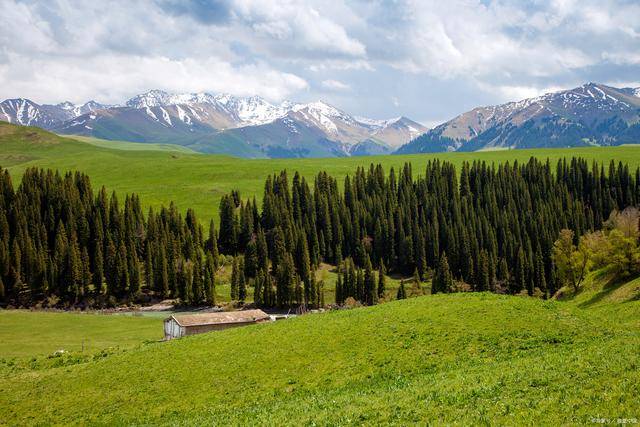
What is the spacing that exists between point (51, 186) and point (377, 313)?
449ft

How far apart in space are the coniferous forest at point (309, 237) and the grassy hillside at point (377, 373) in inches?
2536

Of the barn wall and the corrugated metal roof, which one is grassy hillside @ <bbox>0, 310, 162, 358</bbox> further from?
the barn wall

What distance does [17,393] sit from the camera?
143 feet

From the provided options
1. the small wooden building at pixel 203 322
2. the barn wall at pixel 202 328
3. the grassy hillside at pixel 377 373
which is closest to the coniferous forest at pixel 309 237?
the small wooden building at pixel 203 322

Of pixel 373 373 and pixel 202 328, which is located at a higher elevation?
pixel 373 373

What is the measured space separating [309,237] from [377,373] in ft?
414

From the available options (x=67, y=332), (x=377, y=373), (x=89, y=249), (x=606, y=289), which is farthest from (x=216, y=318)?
(x=89, y=249)

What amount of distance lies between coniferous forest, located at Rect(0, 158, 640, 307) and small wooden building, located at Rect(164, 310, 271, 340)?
38.1 metres

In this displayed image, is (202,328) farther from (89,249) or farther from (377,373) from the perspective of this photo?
(89,249)

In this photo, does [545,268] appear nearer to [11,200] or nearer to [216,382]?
[216,382]

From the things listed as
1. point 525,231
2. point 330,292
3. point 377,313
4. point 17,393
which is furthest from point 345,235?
point 17,393

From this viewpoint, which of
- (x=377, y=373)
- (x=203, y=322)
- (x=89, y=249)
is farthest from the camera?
(x=89, y=249)

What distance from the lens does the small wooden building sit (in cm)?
7531

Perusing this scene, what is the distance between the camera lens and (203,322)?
77.2 meters
